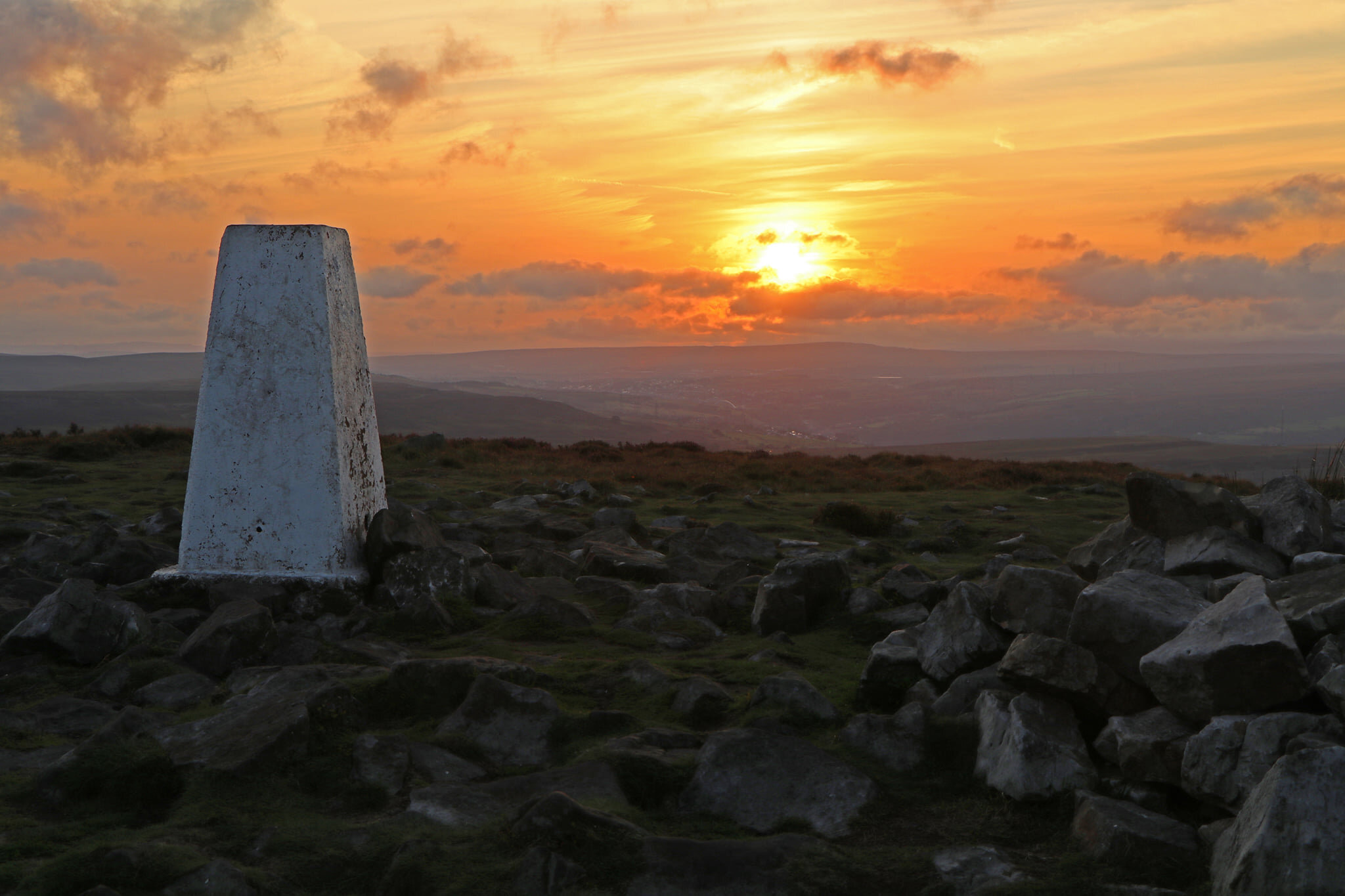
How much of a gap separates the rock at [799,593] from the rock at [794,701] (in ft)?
7.29

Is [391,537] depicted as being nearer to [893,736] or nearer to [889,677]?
[889,677]

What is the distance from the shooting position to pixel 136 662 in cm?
708

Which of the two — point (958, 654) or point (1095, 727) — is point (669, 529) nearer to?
point (958, 654)

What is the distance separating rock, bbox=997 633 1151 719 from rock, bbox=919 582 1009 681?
65cm

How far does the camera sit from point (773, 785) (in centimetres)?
521

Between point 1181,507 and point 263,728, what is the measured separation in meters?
7.14

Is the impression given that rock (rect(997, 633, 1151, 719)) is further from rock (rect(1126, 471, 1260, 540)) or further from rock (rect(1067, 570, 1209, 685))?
rock (rect(1126, 471, 1260, 540))

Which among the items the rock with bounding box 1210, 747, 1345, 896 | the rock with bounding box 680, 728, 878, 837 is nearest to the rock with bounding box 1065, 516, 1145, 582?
the rock with bounding box 680, 728, 878, 837

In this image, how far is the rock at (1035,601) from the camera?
6285 millimetres

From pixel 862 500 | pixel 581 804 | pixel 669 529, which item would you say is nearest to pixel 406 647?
pixel 581 804

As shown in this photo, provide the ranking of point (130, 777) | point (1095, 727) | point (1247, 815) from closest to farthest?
point (1247, 815), point (130, 777), point (1095, 727)

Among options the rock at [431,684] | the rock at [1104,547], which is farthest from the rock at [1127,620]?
the rock at [431,684]

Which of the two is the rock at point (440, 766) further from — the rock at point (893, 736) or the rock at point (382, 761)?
the rock at point (893, 736)

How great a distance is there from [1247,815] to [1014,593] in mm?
2547
